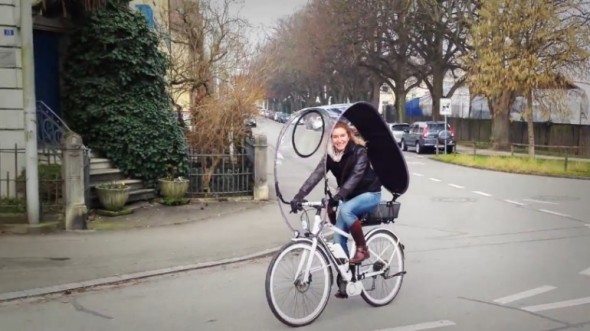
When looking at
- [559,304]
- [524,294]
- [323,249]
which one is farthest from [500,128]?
[323,249]

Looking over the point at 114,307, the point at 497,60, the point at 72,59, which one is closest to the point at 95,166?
the point at 72,59

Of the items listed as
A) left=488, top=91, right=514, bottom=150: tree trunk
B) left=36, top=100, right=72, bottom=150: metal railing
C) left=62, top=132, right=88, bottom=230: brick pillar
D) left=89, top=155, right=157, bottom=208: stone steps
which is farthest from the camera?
left=488, top=91, right=514, bottom=150: tree trunk

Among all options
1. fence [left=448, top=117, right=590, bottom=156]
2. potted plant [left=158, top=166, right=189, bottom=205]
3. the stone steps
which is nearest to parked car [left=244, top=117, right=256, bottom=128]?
potted plant [left=158, top=166, right=189, bottom=205]

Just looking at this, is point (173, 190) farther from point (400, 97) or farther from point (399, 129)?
point (400, 97)

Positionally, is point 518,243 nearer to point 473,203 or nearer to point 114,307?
point 473,203

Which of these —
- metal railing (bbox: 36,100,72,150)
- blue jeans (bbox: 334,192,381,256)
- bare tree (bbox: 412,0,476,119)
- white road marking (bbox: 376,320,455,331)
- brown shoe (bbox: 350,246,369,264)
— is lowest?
white road marking (bbox: 376,320,455,331)

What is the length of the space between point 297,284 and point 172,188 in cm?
796

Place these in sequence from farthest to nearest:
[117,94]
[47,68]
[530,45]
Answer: [530,45]
[47,68]
[117,94]

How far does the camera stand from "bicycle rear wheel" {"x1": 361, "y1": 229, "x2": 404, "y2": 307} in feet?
20.4

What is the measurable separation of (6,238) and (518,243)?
7890 mm

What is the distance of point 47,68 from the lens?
45.3 feet

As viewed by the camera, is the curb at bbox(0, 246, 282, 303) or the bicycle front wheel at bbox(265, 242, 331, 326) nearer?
the bicycle front wheel at bbox(265, 242, 331, 326)

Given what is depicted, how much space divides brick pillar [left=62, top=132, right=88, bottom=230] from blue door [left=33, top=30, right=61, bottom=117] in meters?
4.05

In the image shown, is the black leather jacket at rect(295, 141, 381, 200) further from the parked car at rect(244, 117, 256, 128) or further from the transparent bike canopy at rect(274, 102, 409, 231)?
the parked car at rect(244, 117, 256, 128)
